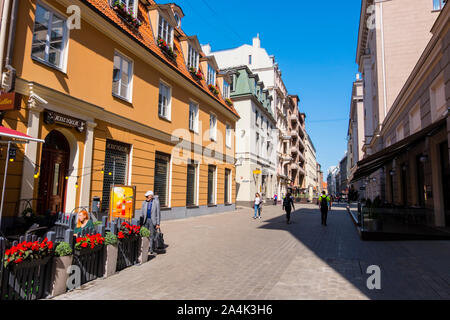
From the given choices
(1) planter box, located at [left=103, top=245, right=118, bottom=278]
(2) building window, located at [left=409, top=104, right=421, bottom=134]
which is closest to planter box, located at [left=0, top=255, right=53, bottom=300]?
(1) planter box, located at [left=103, top=245, right=118, bottom=278]

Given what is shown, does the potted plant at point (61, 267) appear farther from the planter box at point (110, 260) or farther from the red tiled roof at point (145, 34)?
the red tiled roof at point (145, 34)

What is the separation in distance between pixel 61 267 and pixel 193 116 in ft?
50.0

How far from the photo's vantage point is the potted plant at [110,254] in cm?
595

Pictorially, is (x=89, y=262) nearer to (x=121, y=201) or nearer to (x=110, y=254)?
(x=110, y=254)

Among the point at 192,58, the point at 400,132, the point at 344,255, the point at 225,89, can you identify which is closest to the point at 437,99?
the point at 400,132

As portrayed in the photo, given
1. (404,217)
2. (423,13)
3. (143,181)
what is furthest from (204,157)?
(423,13)

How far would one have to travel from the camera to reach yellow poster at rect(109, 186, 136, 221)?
1002 cm

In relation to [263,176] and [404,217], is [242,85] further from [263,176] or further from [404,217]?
[404,217]

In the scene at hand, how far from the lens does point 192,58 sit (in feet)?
64.3

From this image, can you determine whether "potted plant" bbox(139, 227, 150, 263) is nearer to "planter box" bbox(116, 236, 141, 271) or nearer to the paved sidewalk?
"planter box" bbox(116, 236, 141, 271)

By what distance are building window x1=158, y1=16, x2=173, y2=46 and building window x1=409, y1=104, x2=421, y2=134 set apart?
13389mm

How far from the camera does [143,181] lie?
1396 cm

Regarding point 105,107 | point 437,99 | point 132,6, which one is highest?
point 132,6
